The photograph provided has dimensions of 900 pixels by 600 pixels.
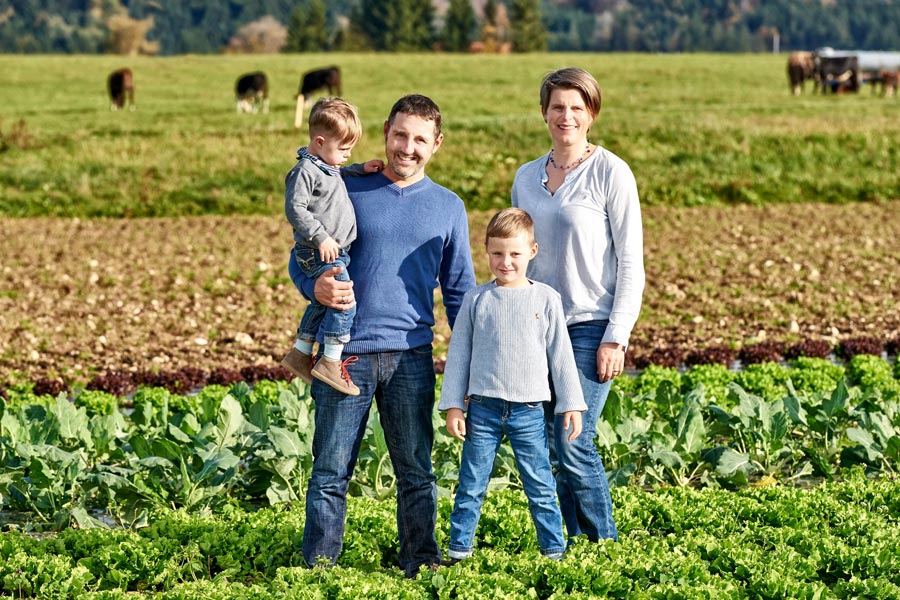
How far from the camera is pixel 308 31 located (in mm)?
92750

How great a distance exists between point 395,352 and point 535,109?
28.8 meters

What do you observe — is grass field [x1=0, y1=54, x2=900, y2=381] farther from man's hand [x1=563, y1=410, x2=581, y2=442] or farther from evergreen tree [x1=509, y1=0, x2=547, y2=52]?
evergreen tree [x1=509, y1=0, x2=547, y2=52]

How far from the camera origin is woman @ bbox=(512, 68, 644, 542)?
4.47m

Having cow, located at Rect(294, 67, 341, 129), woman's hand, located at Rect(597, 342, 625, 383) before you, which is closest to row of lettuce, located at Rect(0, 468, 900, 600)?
woman's hand, located at Rect(597, 342, 625, 383)

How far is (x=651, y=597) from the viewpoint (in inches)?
171

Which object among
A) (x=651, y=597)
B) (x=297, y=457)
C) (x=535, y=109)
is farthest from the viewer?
(x=535, y=109)

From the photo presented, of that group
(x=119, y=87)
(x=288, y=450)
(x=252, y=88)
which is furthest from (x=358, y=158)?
(x=288, y=450)

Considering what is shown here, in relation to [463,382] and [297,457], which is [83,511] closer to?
[297,457]

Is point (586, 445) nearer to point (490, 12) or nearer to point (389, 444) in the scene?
point (389, 444)

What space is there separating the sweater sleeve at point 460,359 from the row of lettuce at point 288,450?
1.47 meters

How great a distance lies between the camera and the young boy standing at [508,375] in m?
4.34

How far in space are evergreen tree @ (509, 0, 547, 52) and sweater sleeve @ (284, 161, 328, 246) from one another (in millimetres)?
88853

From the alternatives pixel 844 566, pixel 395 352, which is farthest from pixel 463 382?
pixel 844 566

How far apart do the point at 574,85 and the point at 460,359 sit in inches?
45.9
